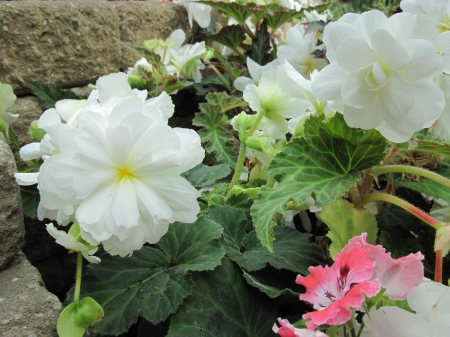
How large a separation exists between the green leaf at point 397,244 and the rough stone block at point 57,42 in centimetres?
91

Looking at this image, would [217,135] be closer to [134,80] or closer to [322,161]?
[134,80]

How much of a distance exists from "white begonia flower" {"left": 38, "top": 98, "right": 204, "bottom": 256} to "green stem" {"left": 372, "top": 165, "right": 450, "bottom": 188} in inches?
11.3

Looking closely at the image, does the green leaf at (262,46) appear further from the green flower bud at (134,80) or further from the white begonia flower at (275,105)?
the white begonia flower at (275,105)

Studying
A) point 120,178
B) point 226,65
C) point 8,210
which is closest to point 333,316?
point 120,178

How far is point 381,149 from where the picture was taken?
570mm

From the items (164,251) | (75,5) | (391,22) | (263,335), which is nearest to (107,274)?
(164,251)

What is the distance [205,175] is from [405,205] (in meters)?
0.35

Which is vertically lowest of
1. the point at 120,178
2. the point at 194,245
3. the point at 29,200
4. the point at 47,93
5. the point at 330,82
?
the point at 29,200

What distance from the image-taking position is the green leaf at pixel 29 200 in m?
0.89

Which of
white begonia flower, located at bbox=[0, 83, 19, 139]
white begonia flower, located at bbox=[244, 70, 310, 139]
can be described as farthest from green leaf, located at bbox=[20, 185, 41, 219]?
white begonia flower, located at bbox=[244, 70, 310, 139]

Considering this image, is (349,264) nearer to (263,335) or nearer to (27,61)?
(263,335)

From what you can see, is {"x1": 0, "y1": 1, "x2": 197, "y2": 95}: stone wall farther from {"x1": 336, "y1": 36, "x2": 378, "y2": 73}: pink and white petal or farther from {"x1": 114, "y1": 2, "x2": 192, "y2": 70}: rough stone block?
{"x1": 336, "y1": 36, "x2": 378, "y2": 73}: pink and white petal

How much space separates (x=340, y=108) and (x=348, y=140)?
0.06 metres

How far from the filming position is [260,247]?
637 millimetres
